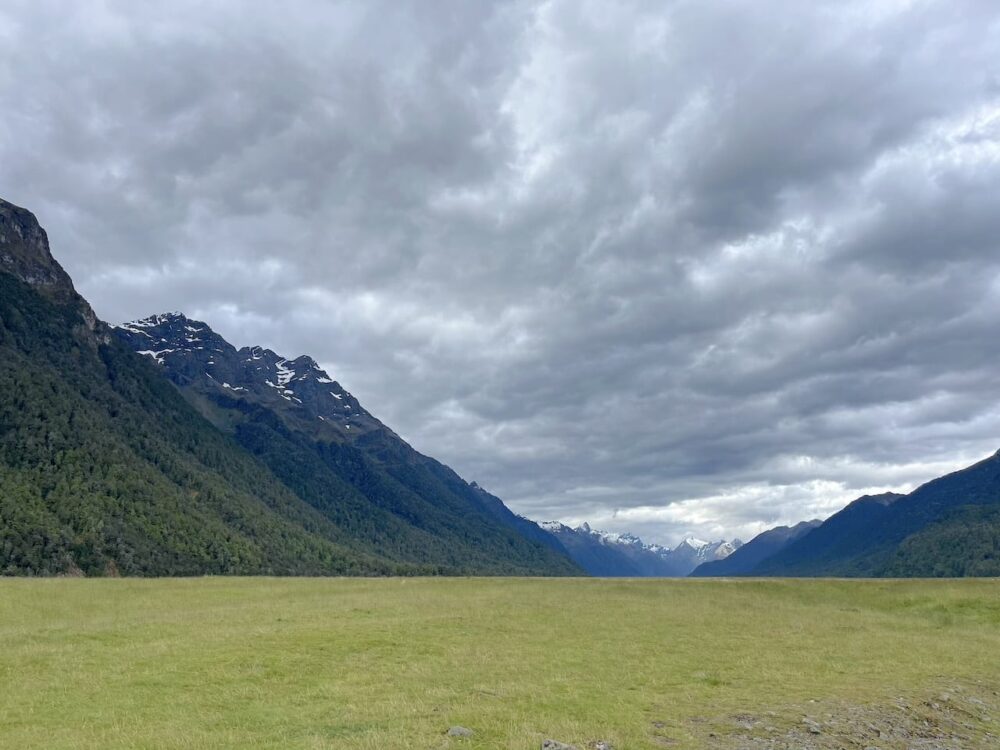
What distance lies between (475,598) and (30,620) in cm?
3487

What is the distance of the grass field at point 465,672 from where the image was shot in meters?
21.1

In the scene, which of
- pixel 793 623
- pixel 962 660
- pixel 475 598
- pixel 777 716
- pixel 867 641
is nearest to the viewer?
pixel 777 716

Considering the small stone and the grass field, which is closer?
the grass field

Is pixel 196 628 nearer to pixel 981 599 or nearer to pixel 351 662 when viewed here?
pixel 351 662

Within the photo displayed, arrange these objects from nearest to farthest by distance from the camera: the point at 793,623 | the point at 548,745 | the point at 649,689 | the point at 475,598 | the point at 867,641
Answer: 1. the point at 548,745
2. the point at 649,689
3. the point at 867,641
4. the point at 793,623
5. the point at 475,598

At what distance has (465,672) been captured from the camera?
3070 cm

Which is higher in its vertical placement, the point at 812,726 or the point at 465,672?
the point at 465,672

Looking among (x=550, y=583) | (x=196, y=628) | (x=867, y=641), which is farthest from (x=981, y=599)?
(x=196, y=628)

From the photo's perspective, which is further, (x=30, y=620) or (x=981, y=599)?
(x=981, y=599)

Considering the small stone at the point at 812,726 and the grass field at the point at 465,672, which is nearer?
the grass field at the point at 465,672

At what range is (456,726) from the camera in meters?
20.6

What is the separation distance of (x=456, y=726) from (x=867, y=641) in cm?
3607

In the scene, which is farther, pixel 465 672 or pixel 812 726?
pixel 465 672

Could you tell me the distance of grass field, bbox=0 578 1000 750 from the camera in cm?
2114
